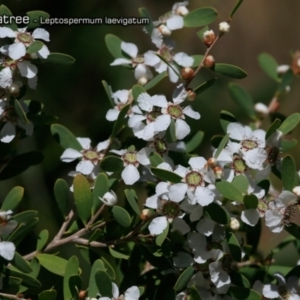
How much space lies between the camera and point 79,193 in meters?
0.72

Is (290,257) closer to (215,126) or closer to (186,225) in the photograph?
(215,126)

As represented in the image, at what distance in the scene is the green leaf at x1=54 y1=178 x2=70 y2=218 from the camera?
2.46 feet

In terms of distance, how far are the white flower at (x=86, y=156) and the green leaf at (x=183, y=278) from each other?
173 millimetres

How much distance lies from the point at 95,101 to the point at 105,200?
80cm

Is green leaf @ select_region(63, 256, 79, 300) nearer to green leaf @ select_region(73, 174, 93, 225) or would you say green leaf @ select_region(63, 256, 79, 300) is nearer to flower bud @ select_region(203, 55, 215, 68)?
green leaf @ select_region(73, 174, 93, 225)

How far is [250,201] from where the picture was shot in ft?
2.19

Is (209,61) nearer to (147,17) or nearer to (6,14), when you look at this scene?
(147,17)

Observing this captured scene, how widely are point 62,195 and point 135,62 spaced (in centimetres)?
21

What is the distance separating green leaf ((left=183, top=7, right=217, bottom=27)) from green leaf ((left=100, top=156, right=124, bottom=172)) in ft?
0.78

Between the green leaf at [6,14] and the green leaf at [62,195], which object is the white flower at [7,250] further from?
the green leaf at [6,14]

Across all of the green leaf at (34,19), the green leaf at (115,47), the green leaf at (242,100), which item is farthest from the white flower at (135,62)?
the green leaf at (242,100)

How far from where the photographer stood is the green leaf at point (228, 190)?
66 centimetres

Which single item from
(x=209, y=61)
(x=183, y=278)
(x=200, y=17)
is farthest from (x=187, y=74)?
(x=183, y=278)

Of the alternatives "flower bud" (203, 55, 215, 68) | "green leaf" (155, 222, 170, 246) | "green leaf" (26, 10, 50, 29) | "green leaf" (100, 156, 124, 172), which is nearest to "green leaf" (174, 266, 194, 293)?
"green leaf" (155, 222, 170, 246)
